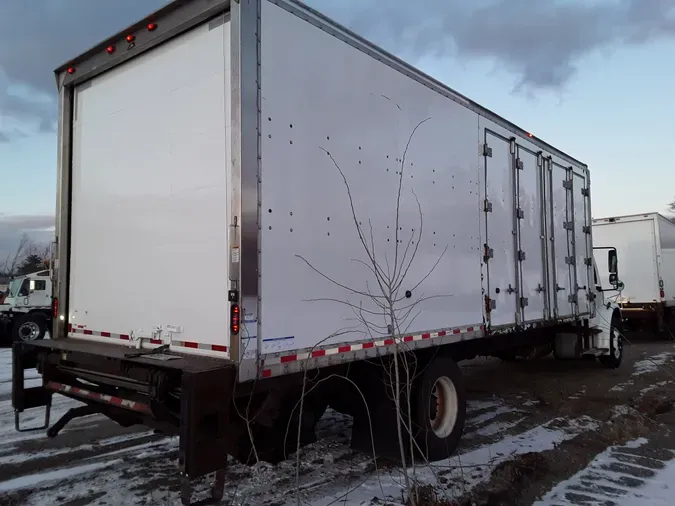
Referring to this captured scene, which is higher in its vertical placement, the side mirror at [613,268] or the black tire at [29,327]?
Result: the side mirror at [613,268]

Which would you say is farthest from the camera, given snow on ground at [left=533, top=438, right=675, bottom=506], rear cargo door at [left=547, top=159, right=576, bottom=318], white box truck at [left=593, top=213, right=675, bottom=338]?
white box truck at [left=593, top=213, right=675, bottom=338]

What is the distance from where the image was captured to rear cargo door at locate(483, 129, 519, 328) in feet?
21.3

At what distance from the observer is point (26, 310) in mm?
17766

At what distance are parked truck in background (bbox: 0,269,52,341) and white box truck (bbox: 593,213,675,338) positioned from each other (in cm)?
1845

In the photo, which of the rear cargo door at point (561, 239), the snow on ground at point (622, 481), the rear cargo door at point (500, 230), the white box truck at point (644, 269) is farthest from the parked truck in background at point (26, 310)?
the white box truck at point (644, 269)

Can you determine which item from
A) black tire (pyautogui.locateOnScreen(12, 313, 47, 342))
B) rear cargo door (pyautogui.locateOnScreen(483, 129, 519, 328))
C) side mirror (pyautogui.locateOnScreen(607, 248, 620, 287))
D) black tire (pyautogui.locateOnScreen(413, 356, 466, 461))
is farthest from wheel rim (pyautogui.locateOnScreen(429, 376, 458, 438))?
black tire (pyautogui.locateOnScreen(12, 313, 47, 342))

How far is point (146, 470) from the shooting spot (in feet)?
15.7

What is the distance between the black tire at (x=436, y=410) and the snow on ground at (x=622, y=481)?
1.13 metres

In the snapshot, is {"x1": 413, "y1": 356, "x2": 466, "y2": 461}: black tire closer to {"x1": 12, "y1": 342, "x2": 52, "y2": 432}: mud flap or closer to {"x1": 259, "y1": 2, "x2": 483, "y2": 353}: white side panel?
{"x1": 259, "y1": 2, "x2": 483, "y2": 353}: white side panel

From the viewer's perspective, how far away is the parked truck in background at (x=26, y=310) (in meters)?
16.7

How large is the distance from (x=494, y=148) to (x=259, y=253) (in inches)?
171

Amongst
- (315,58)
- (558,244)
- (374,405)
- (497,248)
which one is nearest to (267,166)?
(315,58)

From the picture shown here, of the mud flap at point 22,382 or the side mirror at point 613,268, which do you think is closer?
the mud flap at point 22,382

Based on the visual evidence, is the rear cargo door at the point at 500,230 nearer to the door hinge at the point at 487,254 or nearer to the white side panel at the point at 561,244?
the door hinge at the point at 487,254
